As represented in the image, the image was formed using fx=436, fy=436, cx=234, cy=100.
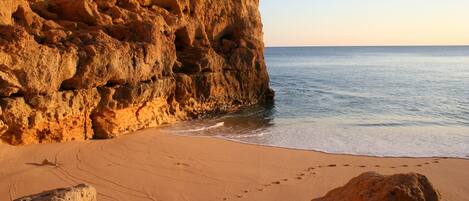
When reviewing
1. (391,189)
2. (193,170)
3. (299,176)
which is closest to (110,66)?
(193,170)

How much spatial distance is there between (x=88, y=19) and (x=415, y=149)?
10696 millimetres

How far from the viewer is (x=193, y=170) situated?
10211 millimetres

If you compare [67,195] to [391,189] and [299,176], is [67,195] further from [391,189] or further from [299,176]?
[299,176]

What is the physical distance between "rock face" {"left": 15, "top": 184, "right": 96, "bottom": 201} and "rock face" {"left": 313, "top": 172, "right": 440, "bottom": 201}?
9.00 ft

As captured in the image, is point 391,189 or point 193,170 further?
point 193,170

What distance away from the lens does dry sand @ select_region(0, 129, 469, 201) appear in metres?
8.71

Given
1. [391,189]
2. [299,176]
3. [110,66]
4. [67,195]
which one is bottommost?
[299,176]

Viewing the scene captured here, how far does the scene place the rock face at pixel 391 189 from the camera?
13.8ft

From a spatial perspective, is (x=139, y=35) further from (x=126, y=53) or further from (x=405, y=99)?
(x=405, y=99)

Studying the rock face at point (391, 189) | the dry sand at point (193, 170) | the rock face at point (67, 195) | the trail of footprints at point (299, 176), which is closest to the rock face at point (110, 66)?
the dry sand at point (193, 170)

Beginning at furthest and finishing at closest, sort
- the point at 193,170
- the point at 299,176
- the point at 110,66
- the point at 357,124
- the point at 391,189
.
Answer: the point at 357,124 → the point at 110,66 → the point at 193,170 → the point at 299,176 → the point at 391,189

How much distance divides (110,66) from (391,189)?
9852mm

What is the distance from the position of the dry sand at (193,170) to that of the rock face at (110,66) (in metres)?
0.86

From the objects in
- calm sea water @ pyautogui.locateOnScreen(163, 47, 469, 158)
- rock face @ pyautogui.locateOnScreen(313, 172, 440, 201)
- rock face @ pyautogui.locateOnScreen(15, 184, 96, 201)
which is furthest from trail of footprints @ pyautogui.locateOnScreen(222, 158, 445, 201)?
rock face @ pyautogui.locateOnScreen(313, 172, 440, 201)
